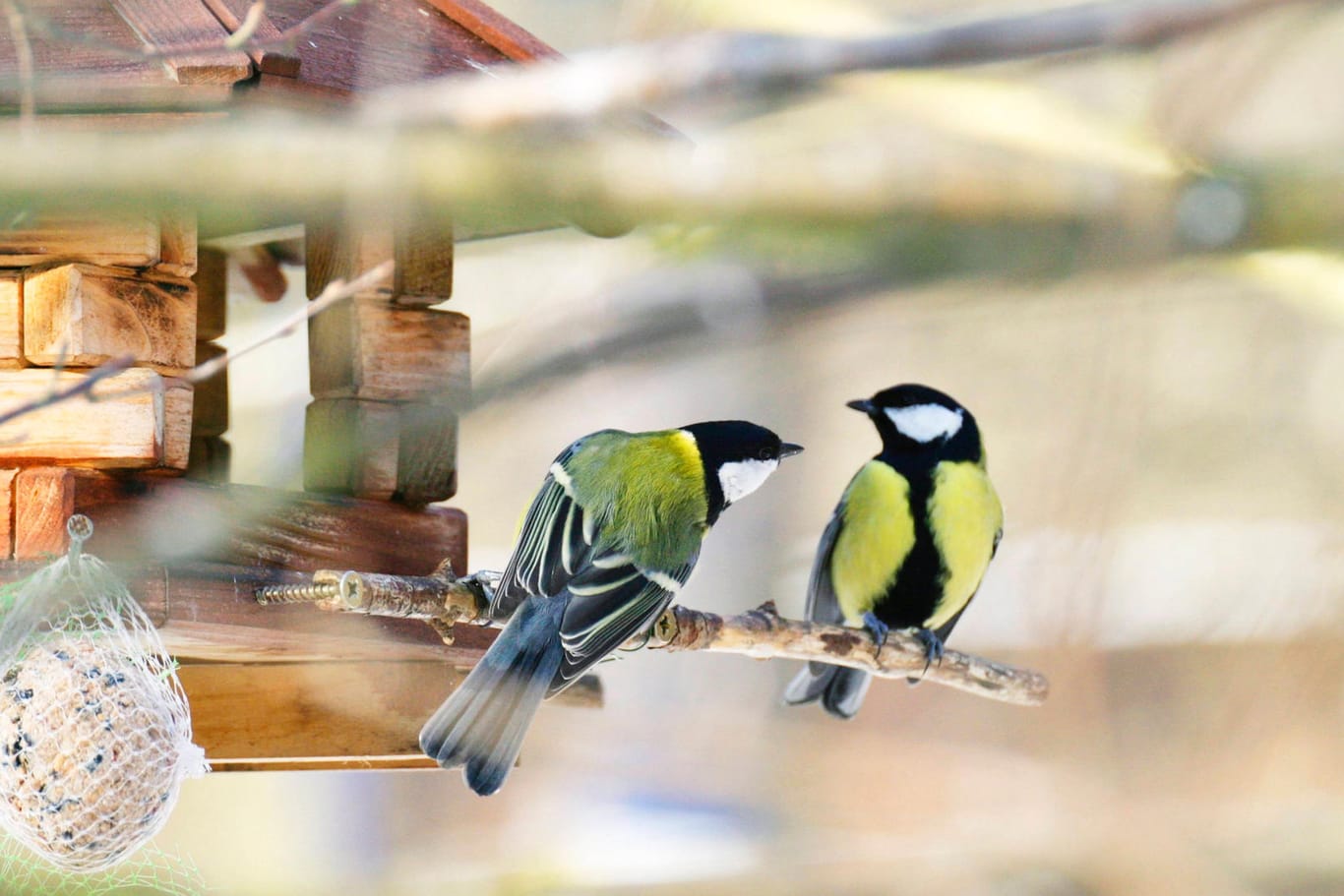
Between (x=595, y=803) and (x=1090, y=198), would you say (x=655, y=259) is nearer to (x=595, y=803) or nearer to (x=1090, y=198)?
(x=1090, y=198)

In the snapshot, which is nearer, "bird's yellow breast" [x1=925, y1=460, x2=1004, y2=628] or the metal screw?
the metal screw

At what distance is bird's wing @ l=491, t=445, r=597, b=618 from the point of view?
6.40ft

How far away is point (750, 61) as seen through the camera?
1929mm

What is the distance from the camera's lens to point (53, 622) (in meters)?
1.85

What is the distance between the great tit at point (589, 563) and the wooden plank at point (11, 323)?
0.68m

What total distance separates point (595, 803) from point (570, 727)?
0.26m

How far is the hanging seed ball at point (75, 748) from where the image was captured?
181 cm

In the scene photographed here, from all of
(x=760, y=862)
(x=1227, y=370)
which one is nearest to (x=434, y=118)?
(x=760, y=862)

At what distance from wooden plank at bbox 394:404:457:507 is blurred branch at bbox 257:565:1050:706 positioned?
0.26 m

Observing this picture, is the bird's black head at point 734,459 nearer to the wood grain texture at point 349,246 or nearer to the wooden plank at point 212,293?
the wood grain texture at point 349,246

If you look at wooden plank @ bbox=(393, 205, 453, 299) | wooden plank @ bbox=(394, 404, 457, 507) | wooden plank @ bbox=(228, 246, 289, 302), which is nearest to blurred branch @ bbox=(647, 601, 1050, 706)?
wooden plank @ bbox=(394, 404, 457, 507)

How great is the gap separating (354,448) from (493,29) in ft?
2.22

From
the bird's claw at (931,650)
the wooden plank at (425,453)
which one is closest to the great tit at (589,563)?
the wooden plank at (425,453)

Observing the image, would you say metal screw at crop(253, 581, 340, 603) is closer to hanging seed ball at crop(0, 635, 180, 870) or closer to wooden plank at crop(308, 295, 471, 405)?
hanging seed ball at crop(0, 635, 180, 870)
